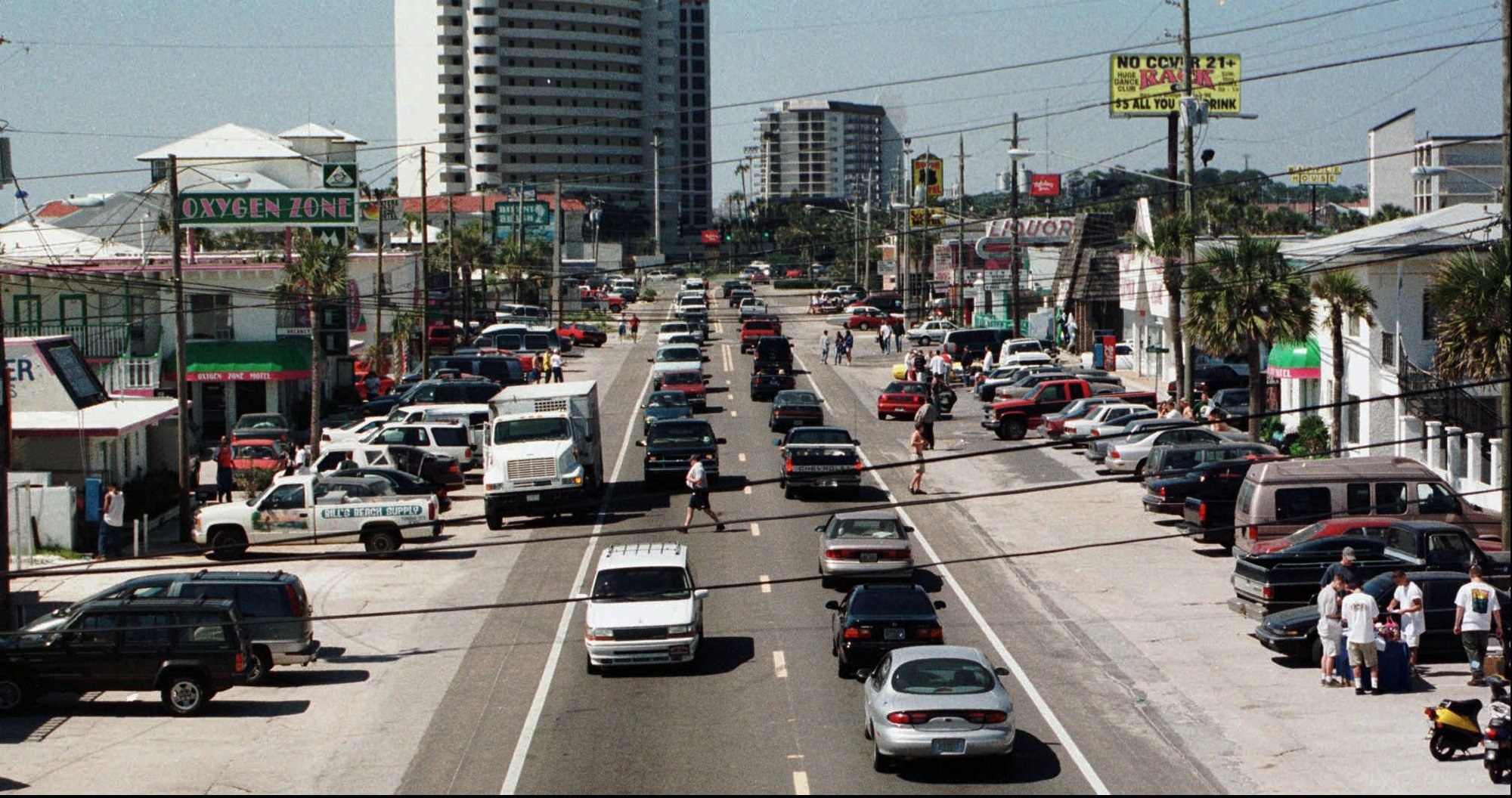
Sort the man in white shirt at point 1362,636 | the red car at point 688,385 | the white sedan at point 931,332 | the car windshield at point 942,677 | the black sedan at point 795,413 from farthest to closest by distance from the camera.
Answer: the white sedan at point 931,332, the red car at point 688,385, the black sedan at point 795,413, the man in white shirt at point 1362,636, the car windshield at point 942,677

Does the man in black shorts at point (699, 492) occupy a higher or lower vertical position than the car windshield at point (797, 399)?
lower

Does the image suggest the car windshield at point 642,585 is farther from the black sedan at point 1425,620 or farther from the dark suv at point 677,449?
the dark suv at point 677,449

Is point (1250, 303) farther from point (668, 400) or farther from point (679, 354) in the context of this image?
point (679, 354)

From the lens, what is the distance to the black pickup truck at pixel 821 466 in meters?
37.9

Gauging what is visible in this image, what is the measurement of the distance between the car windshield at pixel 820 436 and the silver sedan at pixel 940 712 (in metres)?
19.5

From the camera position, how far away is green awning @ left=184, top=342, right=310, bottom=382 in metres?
55.7

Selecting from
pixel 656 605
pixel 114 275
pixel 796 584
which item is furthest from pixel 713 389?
pixel 656 605

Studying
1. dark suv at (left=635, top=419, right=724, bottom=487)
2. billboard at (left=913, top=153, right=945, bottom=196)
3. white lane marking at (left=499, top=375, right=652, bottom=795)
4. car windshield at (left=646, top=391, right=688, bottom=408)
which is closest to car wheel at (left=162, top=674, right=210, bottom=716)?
white lane marking at (left=499, top=375, right=652, bottom=795)

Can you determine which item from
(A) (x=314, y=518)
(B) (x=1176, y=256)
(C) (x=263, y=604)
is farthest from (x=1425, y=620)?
(B) (x=1176, y=256)

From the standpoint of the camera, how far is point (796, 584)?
101 ft

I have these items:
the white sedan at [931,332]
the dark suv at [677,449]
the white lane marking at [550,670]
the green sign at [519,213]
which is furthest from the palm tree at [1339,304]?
the green sign at [519,213]

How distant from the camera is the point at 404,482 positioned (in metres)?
37.2

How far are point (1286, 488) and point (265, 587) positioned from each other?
59.4 feet

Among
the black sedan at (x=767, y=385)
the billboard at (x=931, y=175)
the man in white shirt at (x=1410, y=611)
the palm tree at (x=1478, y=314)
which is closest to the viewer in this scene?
the man in white shirt at (x=1410, y=611)
